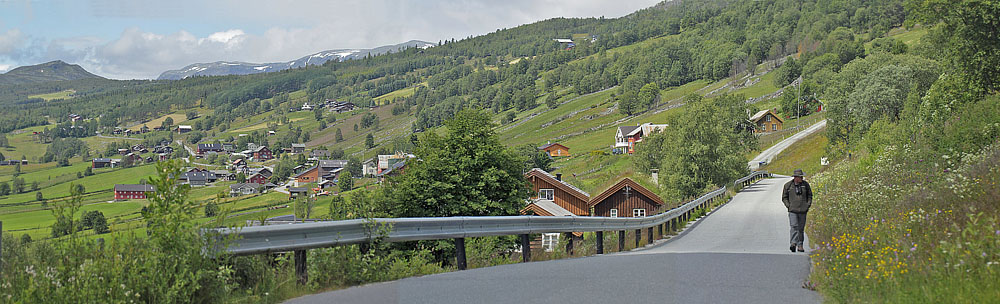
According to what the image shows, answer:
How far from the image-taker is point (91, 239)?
21.7ft

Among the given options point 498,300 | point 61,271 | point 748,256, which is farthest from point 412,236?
point 748,256

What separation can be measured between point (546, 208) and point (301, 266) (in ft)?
121

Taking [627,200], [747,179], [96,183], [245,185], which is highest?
[627,200]

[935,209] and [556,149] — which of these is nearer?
[935,209]

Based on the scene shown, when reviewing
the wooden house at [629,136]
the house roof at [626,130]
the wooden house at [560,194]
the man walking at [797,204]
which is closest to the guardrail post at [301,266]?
the man walking at [797,204]

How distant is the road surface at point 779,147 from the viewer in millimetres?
95113

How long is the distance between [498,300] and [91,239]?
376cm

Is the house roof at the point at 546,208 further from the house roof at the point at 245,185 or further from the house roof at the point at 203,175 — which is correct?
the house roof at the point at 203,175

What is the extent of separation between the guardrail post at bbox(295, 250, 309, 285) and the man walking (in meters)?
10.2

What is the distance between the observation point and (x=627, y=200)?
4816 cm

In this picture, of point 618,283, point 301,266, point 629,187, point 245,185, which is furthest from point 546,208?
point 245,185

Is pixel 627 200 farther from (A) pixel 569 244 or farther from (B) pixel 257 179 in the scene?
(B) pixel 257 179

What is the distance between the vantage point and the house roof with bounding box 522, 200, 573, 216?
41.1 m

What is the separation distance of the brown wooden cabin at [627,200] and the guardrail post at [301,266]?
40.0m
